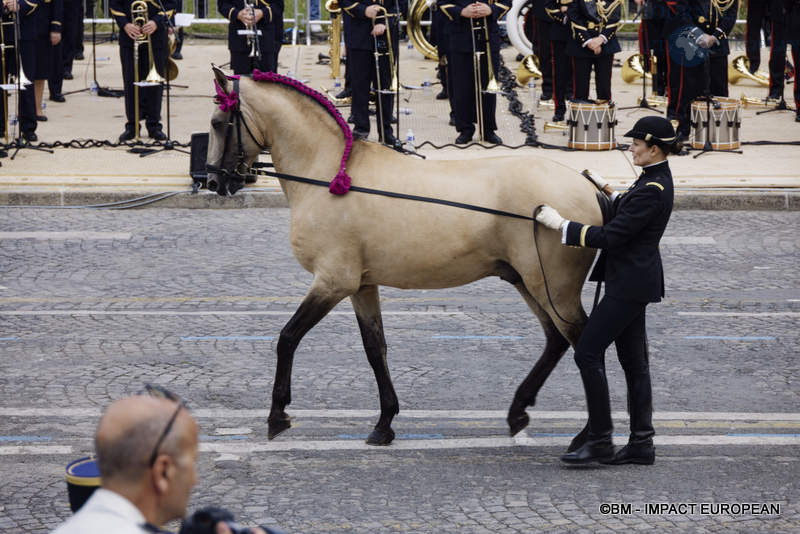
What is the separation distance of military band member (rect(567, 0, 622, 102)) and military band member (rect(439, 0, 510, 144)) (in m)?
1.43

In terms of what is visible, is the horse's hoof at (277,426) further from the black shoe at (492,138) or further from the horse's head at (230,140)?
the black shoe at (492,138)

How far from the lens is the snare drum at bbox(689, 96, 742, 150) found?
16.2 meters

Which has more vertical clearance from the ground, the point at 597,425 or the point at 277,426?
the point at 597,425

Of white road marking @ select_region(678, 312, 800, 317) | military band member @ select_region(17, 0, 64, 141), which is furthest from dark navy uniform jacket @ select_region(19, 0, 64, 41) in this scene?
white road marking @ select_region(678, 312, 800, 317)

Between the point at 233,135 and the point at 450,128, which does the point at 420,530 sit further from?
the point at 450,128

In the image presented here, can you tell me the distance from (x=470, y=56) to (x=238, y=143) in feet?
31.6

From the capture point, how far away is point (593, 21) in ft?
57.3

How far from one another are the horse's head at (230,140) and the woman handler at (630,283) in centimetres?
194

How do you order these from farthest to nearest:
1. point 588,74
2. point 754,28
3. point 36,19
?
point 754,28 → point 588,74 → point 36,19

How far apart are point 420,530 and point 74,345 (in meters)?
3.95

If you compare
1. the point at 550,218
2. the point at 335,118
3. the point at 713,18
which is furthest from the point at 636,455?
the point at 713,18

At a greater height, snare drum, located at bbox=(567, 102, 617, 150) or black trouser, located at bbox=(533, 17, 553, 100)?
black trouser, located at bbox=(533, 17, 553, 100)

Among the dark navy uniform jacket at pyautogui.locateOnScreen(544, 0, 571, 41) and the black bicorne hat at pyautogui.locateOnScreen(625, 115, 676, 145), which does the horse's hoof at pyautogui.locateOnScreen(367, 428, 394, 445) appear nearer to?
the black bicorne hat at pyautogui.locateOnScreen(625, 115, 676, 145)

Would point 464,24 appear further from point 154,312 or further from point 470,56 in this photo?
point 154,312
